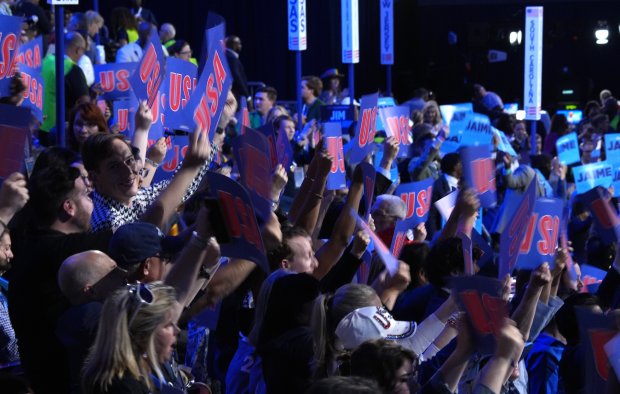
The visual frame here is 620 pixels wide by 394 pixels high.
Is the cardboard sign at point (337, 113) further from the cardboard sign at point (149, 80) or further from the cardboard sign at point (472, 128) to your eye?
the cardboard sign at point (149, 80)

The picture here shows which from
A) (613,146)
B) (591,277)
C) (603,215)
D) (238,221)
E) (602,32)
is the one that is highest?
(602,32)

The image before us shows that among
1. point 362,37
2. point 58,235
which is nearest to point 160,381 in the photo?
point 58,235

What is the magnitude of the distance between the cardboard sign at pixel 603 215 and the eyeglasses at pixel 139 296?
3.16 meters

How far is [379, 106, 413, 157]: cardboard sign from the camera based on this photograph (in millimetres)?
8062

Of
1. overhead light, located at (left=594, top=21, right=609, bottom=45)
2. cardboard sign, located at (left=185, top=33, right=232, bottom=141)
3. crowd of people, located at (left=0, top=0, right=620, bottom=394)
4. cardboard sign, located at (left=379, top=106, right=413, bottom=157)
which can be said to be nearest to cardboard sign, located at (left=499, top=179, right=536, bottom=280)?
crowd of people, located at (left=0, top=0, right=620, bottom=394)

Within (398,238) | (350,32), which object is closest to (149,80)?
(398,238)

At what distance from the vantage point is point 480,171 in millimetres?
6016

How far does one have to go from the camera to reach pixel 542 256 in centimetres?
482

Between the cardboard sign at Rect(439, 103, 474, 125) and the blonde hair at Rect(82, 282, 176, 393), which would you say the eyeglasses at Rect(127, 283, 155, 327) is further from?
the cardboard sign at Rect(439, 103, 474, 125)

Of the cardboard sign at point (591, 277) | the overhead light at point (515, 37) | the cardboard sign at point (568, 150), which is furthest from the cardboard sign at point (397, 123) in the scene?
the overhead light at point (515, 37)

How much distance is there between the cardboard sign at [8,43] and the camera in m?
5.21

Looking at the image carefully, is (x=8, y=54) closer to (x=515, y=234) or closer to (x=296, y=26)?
(x=515, y=234)

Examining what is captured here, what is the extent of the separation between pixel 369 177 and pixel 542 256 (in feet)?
2.75

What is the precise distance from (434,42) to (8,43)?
18788mm
